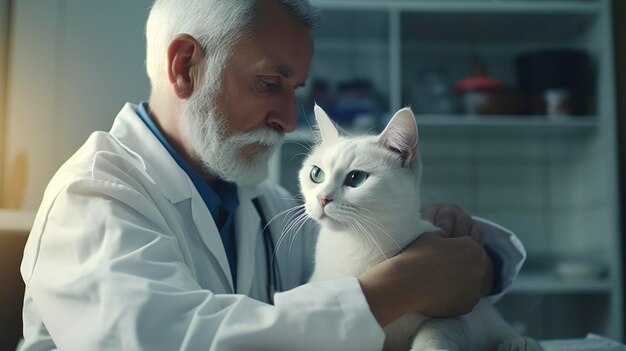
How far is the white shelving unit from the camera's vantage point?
2.36 m

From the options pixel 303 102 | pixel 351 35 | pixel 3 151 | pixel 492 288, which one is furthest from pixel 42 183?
pixel 351 35

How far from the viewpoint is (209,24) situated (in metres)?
1.10

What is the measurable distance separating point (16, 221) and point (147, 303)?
48cm

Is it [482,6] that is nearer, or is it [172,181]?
[172,181]

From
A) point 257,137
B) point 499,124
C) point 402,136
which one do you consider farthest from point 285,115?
point 499,124

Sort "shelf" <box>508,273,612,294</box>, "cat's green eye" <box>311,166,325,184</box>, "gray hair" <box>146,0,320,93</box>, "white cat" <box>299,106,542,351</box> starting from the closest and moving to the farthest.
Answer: "white cat" <box>299,106,542,351</box>, "cat's green eye" <box>311,166,325,184</box>, "gray hair" <box>146,0,320,93</box>, "shelf" <box>508,273,612,294</box>

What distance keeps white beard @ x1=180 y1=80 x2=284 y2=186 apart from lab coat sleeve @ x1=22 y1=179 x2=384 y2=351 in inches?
12.8

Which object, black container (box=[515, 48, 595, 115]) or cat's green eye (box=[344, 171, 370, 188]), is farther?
black container (box=[515, 48, 595, 115])

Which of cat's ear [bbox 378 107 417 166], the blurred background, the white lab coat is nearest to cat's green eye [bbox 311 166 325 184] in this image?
cat's ear [bbox 378 107 417 166]

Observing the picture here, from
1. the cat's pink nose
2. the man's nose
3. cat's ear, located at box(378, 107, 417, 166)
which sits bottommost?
the cat's pink nose

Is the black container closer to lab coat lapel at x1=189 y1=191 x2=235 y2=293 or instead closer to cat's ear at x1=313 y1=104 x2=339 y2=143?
cat's ear at x1=313 y1=104 x2=339 y2=143

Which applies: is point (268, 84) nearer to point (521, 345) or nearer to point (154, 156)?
point (154, 156)

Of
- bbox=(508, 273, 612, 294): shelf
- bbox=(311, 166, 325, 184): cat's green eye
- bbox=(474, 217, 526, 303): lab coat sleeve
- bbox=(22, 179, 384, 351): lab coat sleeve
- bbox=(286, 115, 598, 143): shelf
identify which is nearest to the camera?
bbox=(22, 179, 384, 351): lab coat sleeve

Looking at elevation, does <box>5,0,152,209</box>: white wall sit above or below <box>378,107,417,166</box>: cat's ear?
above
